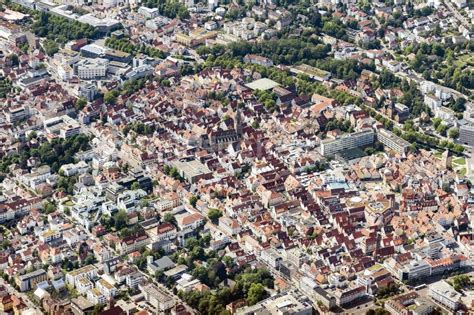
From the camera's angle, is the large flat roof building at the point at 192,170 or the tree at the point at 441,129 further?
the tree at the point at 441,129

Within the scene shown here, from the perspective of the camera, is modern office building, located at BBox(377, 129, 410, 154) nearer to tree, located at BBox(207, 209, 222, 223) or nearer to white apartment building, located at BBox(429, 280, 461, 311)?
tree, located at BBox(207, 209, 222, 223)

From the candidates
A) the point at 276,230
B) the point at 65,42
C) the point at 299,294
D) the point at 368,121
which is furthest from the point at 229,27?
the point at 299,294

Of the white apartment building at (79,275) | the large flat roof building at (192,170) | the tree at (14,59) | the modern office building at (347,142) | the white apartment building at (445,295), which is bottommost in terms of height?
the tree at (14,59)

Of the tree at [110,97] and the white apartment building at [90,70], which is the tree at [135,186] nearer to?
the tree at [110,97]

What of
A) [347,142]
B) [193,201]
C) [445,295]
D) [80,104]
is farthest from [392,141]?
[80,104]

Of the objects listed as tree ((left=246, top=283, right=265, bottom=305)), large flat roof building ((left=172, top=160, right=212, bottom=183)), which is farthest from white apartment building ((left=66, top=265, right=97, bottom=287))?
large flat roof building ((left=172, top=160, right=212, bottom=183))

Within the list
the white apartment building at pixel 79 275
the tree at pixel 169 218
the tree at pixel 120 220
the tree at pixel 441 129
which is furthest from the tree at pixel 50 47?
the white apartment building at pixel 79 275

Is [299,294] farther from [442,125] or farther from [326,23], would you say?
[326,23]
